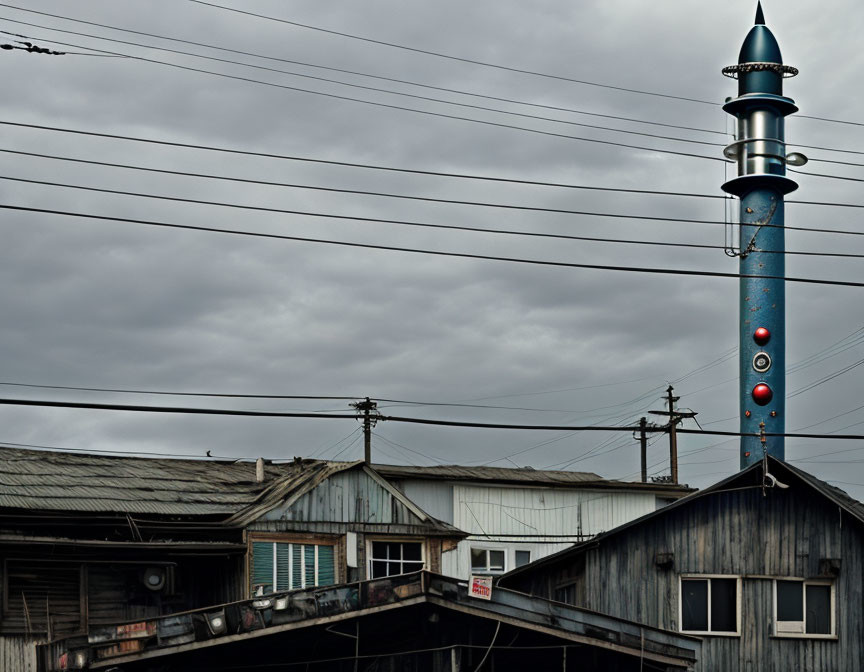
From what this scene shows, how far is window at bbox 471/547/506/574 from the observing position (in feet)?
158

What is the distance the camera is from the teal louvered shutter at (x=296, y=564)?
3075 cm

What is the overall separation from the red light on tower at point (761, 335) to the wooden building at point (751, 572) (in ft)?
68.8

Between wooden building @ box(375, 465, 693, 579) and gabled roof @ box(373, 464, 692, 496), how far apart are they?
0.04 metres

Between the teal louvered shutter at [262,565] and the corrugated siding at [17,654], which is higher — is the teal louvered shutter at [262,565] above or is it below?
above

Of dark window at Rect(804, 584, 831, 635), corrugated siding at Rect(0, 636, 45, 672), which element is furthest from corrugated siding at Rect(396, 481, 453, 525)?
corrugated siding at Rect(0, 636, 45, 672)

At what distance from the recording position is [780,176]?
2058 inches

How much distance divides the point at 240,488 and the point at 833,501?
1474 cm

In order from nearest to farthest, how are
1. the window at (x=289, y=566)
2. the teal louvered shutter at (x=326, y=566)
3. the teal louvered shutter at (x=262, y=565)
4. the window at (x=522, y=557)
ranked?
1. the teal louvered shutter at (x=262, y=565)
2. the window at (x=289, y=566)
3. the teal louvered shutter at (x=326, y=566)
4. the window at (x=522, y=557)

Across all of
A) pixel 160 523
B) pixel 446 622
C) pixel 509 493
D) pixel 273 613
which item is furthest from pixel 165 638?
pixel 509 493

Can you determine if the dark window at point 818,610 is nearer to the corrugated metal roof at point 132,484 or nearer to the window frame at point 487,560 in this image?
the corrugated metal roof at point 132,484

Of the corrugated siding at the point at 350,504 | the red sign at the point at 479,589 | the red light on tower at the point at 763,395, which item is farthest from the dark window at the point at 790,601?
the red light on tower at the point at 763,395

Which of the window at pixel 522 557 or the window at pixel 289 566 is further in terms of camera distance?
the window at pixel 522 557

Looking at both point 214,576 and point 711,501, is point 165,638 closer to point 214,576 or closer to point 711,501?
point 214,576

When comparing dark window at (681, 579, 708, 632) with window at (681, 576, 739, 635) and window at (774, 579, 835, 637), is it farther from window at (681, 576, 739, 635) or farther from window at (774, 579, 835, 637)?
window at (774, 579, 835, 637)
